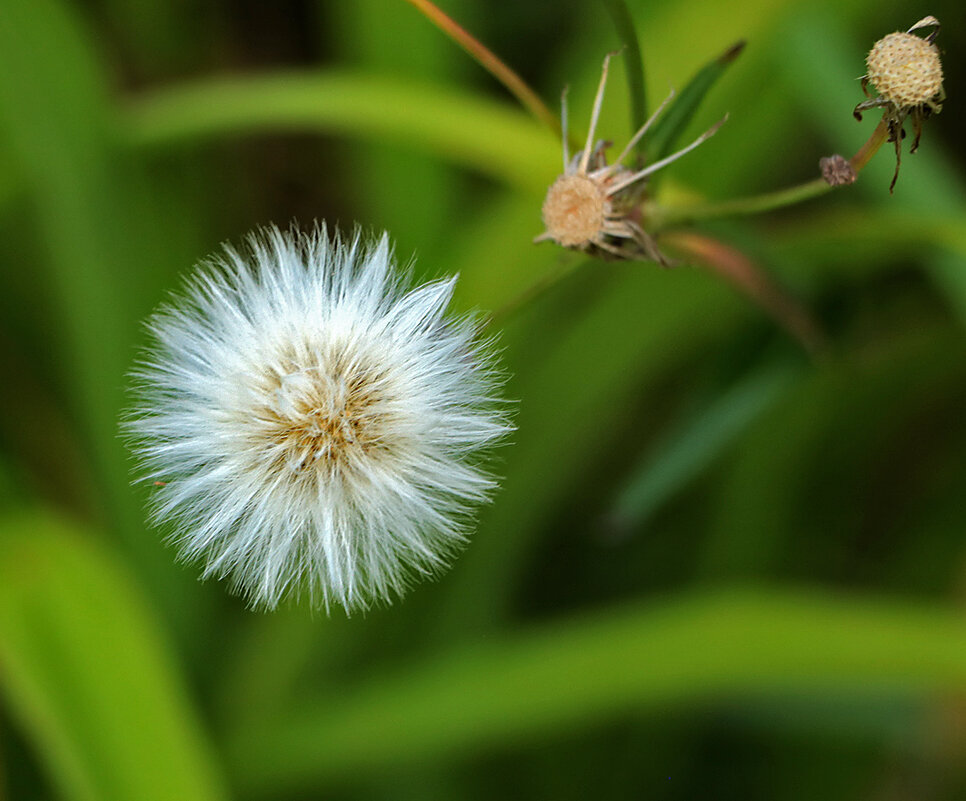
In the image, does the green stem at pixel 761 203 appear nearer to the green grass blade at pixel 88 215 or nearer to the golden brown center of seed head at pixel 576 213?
the golden brown center of seed head at pixel 576 213

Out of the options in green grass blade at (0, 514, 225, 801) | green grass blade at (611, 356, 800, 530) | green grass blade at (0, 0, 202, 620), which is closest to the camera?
green grass blade at (0, 514, 225, 801)

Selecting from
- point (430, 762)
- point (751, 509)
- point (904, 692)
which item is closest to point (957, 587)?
point (904, 692)

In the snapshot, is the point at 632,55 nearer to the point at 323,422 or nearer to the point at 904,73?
the point at 904,73

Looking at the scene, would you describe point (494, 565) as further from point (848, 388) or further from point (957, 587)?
point (957, 587)

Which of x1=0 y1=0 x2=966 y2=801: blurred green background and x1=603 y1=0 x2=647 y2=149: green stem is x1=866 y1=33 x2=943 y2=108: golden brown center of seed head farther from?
x1=0 y1=0 x2=966 y2=801: blurred green background

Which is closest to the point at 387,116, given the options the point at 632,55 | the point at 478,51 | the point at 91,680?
the point at 478,51

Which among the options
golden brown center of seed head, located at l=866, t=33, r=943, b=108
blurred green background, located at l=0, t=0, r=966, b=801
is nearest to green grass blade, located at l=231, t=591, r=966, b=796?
blurred green background, located at l=0, t=0, r=966, b=801

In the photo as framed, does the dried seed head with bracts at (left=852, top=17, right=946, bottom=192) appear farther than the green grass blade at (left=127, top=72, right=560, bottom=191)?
No

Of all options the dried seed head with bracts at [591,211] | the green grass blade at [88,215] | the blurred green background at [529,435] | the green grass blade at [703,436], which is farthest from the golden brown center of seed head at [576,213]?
the green grass blade at [88,215]
